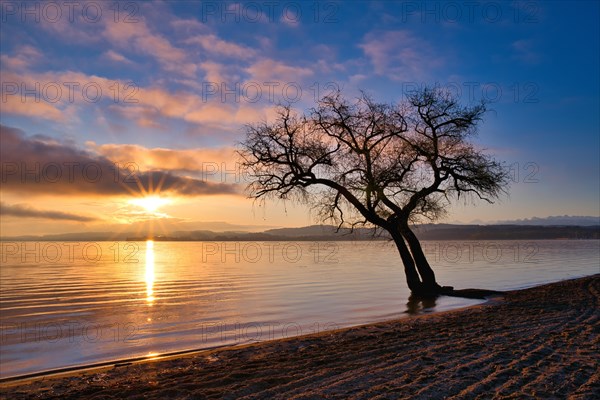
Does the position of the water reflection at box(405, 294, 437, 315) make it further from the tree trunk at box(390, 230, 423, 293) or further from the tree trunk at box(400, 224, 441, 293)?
the tree trunk at box(400, 224, 441, 293)

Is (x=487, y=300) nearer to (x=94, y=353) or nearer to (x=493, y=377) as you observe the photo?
(x=493, y=377)

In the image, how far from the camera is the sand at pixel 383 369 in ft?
21.4

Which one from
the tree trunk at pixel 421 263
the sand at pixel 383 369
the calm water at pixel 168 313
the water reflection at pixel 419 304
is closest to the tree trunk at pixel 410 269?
the tree trunk at pixel 421 263

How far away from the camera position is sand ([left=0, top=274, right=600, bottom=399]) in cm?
652

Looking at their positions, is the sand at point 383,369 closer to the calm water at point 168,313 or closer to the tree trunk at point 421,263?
the calm water at point 168,313

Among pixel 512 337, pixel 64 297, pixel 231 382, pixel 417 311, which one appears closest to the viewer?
pixel 231 382

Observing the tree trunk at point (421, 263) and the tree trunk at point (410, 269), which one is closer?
the tree trunk at point (421, 263)

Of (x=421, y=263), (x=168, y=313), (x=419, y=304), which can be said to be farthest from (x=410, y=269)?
(x=168, y=313)

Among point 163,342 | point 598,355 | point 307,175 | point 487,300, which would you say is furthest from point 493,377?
point 307,175

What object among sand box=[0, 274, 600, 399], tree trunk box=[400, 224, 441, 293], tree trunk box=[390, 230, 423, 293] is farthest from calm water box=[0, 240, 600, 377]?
sand box=[0, 274, 600, 399]

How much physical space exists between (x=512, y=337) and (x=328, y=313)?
811 centimetres

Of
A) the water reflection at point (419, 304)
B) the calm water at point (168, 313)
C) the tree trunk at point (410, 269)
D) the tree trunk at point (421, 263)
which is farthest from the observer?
the tree trunk at point (410, 269)

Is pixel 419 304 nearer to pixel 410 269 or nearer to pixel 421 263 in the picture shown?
pixel 410 269

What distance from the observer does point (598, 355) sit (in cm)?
810
